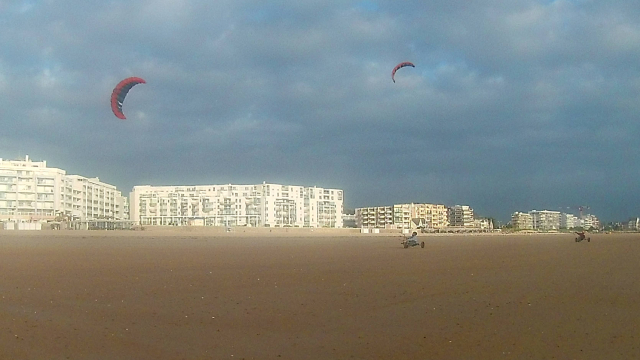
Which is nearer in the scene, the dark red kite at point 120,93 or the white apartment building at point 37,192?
the dark red kite at point 120,93

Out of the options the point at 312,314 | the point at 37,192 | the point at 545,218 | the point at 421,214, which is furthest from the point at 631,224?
the point at 312,314

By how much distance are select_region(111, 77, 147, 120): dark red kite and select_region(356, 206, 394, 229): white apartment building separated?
12958cm

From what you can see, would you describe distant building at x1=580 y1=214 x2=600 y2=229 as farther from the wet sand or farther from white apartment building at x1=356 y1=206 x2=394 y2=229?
the wet sand

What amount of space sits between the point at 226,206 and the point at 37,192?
5310cm

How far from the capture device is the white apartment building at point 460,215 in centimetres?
16638

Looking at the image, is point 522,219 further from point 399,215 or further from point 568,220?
point 399,215

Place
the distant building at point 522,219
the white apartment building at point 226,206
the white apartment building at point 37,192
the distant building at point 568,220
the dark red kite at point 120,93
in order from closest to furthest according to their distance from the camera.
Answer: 1. the dark red kite at point 120,93
2. the white apartment building at point 37,192
3. the white apartment building at point 226,206
4. the distant building at point 522,219
5. the distant building at point 568,220

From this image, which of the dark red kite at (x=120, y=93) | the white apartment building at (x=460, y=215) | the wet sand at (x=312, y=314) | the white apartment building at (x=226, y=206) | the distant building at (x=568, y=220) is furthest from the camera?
the distant building at (x=568, y=220)

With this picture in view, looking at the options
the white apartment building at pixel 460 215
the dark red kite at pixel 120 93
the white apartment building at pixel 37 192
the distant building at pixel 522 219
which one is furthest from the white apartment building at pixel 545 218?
the dark red kite at pixel 120 93

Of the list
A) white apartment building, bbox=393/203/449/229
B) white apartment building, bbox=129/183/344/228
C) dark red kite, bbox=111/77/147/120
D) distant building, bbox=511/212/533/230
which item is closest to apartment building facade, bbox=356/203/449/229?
white apartment building, bbox=393/203/449/229

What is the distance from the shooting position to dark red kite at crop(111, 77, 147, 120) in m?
24.3

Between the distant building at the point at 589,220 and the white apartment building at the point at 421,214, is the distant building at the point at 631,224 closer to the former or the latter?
the distant building at the point at 589,220

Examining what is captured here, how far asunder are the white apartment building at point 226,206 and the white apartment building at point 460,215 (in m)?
59.6

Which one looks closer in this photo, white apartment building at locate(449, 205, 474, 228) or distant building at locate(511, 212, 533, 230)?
white apartment building at locate(449, 205, 474, 228)
